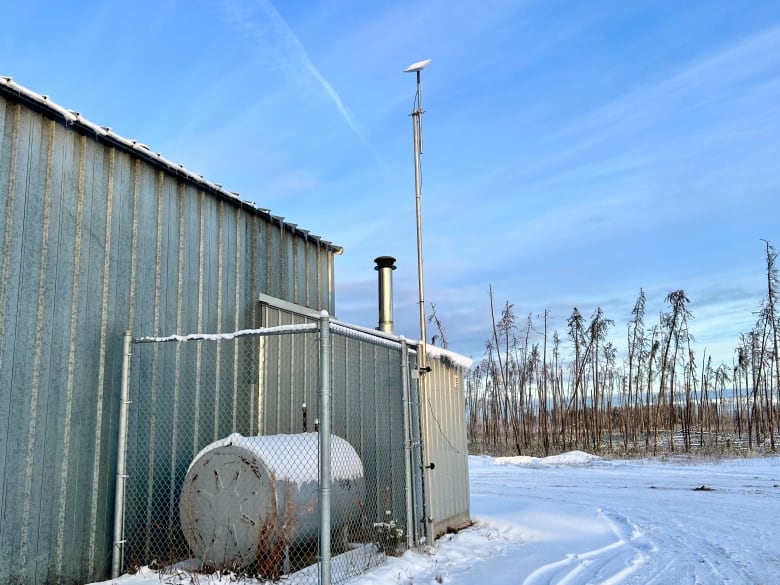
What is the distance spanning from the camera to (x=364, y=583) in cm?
621

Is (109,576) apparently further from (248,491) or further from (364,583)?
(364,583)

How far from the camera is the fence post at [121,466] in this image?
6.71 m

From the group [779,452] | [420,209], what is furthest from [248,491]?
[779,452]

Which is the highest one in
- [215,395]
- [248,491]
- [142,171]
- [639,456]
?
[142,171]

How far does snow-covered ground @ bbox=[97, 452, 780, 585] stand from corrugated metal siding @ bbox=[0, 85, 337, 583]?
99 centimetres

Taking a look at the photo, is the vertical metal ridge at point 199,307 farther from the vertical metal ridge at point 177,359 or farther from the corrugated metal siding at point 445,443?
the corrugated metal siding at point 445,443

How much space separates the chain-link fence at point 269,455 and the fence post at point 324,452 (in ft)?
0.07

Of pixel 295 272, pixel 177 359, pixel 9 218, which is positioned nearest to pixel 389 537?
pixel 177 359

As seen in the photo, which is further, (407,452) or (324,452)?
(407,452)

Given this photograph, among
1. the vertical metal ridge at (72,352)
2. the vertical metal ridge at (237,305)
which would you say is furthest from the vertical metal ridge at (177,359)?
the vertical metal ridge at (72,352)

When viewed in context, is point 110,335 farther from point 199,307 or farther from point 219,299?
point 219,299

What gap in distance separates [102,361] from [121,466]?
1.14 meters

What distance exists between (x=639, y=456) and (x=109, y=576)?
24.8 meters

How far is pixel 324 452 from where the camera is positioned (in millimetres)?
5852
